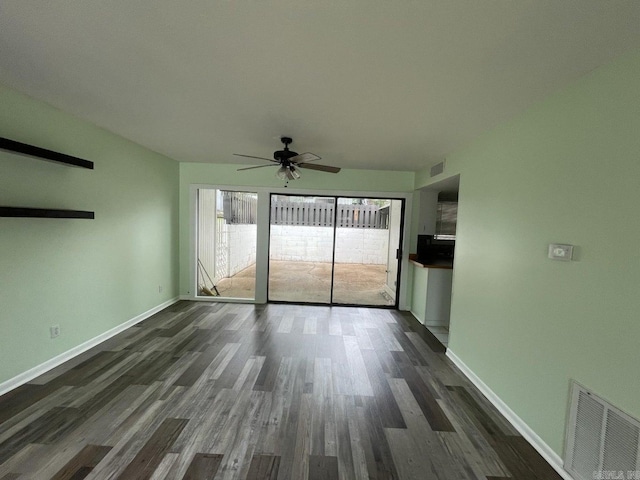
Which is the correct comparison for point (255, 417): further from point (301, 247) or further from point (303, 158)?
point (301, 247)

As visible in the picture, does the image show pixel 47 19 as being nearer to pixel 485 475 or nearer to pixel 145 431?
pixel 145 431

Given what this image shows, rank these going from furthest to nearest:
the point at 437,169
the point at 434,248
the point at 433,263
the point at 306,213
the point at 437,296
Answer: the point at 306,213 → the point at 434,248 → the point at 433,263 → the point at 437,296 → the point at 437,169

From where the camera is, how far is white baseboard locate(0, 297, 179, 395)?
2.14 metres

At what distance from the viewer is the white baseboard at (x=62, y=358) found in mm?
2141

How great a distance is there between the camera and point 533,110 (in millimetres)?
1938

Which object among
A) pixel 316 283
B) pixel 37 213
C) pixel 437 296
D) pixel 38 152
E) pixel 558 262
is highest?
pixel 38 152

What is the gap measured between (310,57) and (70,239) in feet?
9.36

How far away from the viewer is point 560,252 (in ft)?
5.38

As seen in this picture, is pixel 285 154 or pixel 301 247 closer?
pixel 285 154

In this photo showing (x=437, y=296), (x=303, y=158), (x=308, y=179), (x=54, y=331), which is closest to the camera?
(x=54, y=331)

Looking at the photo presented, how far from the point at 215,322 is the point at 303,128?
2.87 meters

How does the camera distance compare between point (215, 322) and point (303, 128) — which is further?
point (215, 322)

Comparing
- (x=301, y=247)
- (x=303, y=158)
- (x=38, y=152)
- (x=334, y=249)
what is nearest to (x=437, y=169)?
(x=303, y=158)

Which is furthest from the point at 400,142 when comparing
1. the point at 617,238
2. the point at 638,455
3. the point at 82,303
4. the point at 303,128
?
the point at 82,303
